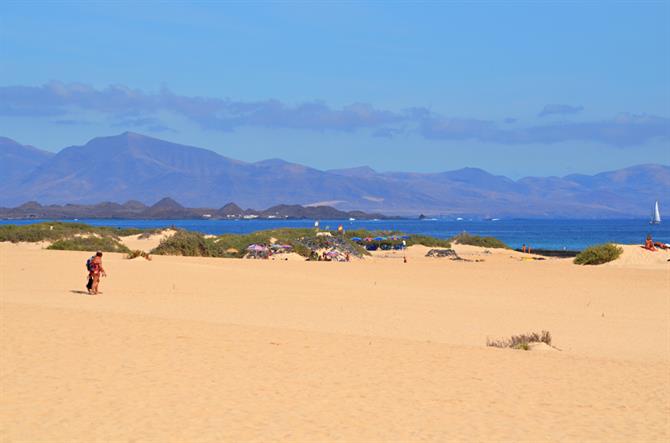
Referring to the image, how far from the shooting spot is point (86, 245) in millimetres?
43281

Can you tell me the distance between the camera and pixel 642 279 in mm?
34312

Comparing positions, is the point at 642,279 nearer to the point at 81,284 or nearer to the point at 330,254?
the point at 330,254

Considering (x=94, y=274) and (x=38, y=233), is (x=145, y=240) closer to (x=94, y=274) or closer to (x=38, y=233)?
(x=38, y=233)

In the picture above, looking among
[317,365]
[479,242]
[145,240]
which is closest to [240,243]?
[145,240]

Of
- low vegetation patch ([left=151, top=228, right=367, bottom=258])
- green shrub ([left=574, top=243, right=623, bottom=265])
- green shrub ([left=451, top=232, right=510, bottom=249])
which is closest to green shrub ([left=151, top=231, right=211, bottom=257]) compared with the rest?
low vegetation patch ([left=151, top=228, right=367, bottom=258])

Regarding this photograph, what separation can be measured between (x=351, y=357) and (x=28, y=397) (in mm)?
5287

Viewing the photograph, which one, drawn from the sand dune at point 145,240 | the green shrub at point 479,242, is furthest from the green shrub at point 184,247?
the green shrub at point 479,242

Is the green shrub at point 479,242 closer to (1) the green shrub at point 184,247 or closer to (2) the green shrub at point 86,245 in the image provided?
(1) the green shrub at point 184,247

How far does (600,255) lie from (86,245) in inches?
986

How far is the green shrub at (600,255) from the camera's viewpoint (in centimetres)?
4322

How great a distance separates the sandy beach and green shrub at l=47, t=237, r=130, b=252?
14.9 m

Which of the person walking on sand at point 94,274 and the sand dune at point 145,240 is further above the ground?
the sand dune at point 145,240

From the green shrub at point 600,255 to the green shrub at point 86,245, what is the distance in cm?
2225

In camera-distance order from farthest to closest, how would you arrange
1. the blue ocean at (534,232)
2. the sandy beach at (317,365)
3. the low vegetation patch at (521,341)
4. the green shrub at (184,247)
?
the blue ocean at (534,232) < the green shrub at (184,247) < the low vegetation patch at (521,341) < the sandy beach at (317,365)
